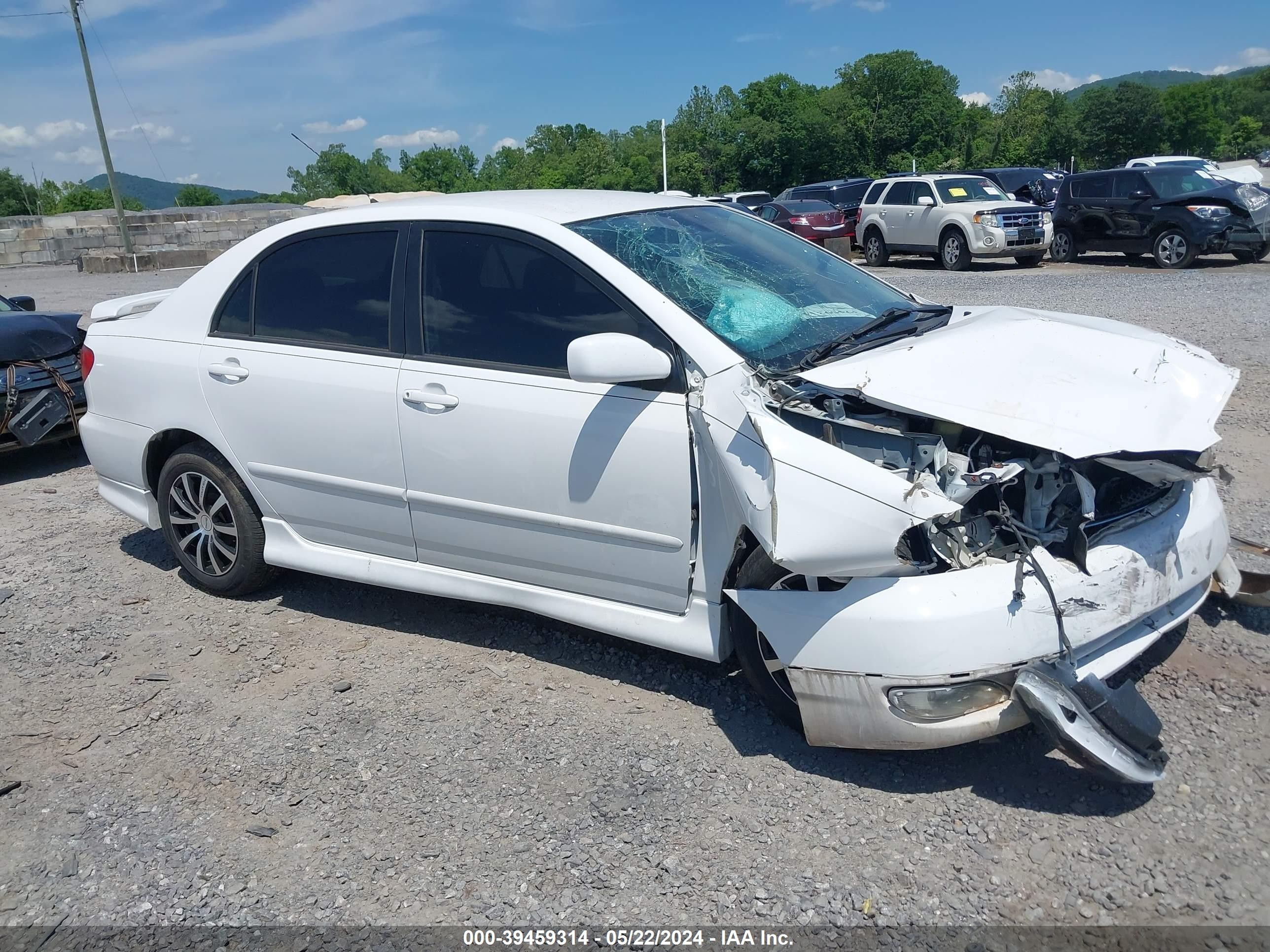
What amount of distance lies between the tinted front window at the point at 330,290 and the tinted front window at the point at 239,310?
5 centimetres

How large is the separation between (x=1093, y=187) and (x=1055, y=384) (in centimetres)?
1630

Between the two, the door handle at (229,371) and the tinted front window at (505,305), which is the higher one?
the tinted front window at (505,305)

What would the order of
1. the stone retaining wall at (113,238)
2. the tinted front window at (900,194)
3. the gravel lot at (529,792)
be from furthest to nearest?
the stone retaining wall at (113,238), the tinted front window at (900,194), the gravel lot at (529,792)

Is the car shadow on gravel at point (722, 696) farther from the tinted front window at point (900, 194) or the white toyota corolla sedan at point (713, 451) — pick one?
the tinted front window at point (900, 194)

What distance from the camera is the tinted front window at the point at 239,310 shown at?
429 cm

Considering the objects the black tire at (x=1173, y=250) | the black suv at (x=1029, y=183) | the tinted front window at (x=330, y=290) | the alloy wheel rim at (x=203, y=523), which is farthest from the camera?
the black suv at (x=1029, y=183)

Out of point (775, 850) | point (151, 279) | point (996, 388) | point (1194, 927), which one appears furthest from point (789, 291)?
point (151, 279)

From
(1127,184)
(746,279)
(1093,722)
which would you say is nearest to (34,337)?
(746,279)

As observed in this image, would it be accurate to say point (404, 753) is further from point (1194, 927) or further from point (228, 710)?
point (1194, 927)

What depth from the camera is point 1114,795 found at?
2.85m

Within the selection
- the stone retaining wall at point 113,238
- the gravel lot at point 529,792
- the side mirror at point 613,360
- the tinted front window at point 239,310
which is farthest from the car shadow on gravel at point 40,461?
the stone retaining wall at point 113,238

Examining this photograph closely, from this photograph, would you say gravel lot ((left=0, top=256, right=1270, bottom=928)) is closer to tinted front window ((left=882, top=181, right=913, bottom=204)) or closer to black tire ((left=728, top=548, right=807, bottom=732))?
black tire ((left=728, top=548, right=807, bottom=732))

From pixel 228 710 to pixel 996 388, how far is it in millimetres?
3008

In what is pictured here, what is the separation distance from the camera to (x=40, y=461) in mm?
7566
